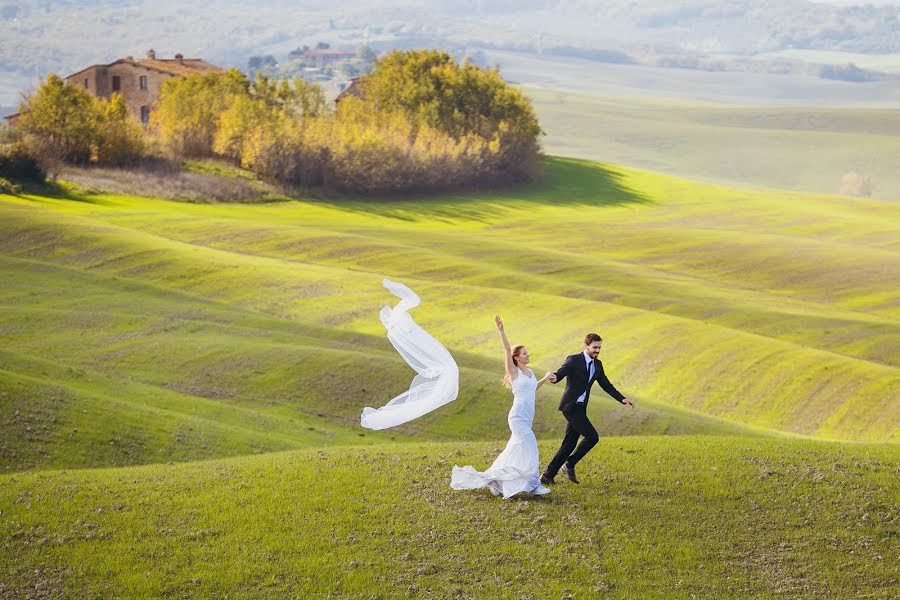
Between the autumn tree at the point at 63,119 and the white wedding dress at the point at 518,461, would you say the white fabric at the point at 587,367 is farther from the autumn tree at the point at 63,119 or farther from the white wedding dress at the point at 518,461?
the autumn tree at the point at 63,119

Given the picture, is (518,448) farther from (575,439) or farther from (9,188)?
(9,188)

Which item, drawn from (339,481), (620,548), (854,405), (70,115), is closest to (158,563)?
(339,481)

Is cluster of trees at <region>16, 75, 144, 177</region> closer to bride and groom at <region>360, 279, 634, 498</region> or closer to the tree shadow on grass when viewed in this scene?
the tree shadow on grass

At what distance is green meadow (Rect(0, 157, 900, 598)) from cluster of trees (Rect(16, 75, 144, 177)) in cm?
1531

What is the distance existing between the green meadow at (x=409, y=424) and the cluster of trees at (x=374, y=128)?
810 inches

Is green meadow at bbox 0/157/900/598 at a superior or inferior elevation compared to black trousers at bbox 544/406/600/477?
inferior

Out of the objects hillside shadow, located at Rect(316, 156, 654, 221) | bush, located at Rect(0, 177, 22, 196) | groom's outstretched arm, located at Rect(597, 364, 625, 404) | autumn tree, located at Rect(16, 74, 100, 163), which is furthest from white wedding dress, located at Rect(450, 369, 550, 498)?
autumn tree, located at Rect(16, 74, 100, 163)

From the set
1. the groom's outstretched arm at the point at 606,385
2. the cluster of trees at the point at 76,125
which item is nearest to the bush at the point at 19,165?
the cluster of trees at the point at 76,125

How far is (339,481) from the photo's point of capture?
73.5 ft

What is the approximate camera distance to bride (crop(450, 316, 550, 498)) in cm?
2022

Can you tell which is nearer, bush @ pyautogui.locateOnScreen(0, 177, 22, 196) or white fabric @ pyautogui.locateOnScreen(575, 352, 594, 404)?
white fabric @ pyautogui.locateOnScreen(575, 352, 594, 404)

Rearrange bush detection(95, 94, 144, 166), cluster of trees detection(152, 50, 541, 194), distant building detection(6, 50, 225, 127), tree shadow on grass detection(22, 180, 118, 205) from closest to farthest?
tree shadow on grass detection(22, 180, 118, 205) → bush detection(95, 94, 144, 166) → cluster of trees detection(152, 50, 541, 194) → distant building detection(6, 50, 225, 127)

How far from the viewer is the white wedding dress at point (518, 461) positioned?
20.3 meters

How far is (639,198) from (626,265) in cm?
6329
